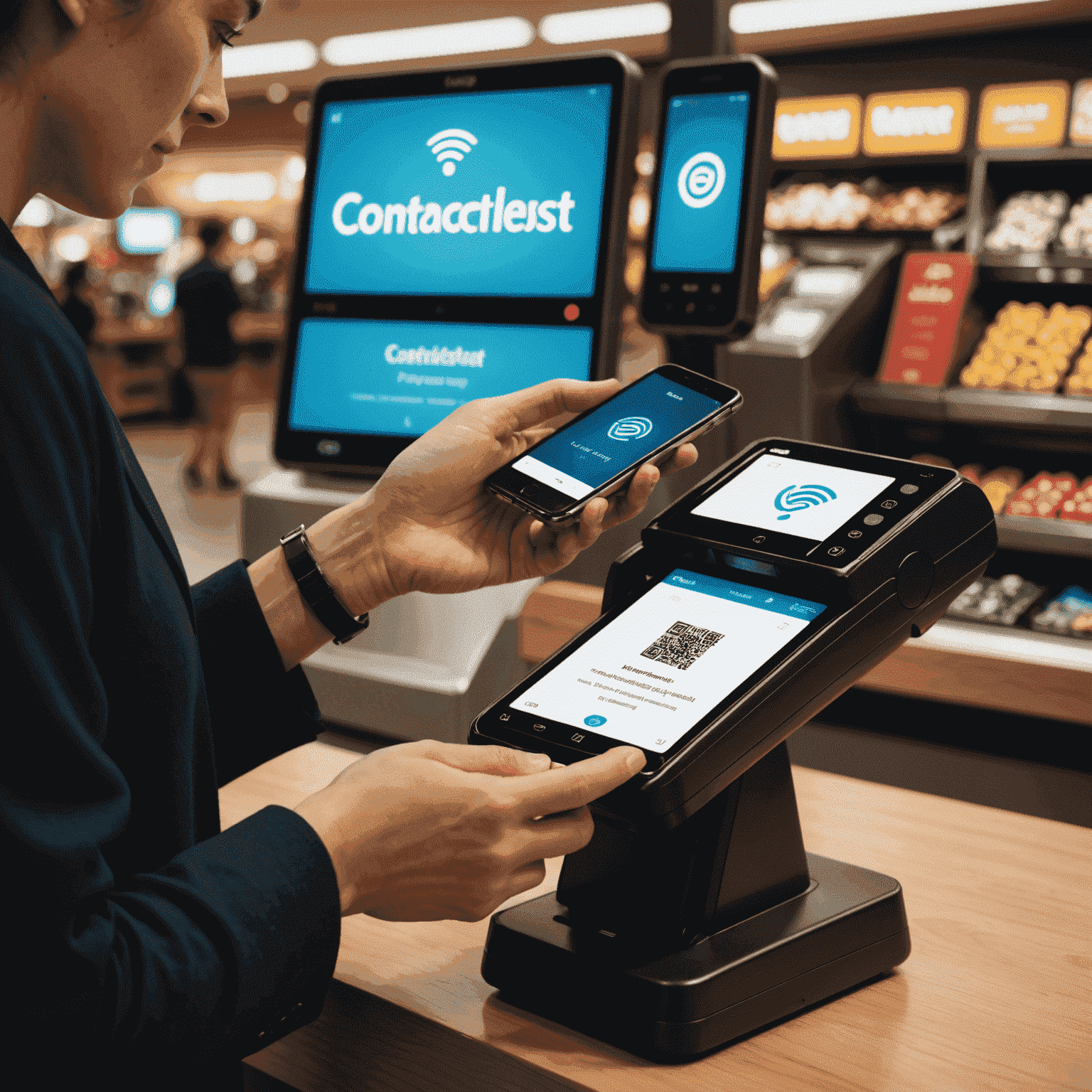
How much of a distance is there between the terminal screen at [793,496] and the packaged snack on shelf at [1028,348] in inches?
95.8

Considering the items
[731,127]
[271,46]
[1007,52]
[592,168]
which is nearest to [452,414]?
[592,168]

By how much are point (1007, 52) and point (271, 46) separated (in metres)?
4.57

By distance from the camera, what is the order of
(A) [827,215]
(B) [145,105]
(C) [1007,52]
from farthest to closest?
(C) [1007,52] → (A) [827,215] → (B) [145,105]

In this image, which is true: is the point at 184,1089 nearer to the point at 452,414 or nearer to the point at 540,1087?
the point at 540,1087

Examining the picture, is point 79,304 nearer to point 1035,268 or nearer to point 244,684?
point 1035,268

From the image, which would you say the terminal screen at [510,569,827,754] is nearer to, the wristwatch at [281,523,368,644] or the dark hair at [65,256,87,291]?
the wristwatch at [281,523,368,644]

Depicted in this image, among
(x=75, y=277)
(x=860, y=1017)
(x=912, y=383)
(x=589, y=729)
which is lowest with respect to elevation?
(x=75, y=277)

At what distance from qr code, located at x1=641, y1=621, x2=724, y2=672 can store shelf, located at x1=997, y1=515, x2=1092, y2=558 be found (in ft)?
6.83

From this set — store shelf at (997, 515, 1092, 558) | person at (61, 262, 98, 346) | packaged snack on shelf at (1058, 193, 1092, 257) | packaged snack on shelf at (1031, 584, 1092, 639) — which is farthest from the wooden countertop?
person at (61, 262, 98, 346)

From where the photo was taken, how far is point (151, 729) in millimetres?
719

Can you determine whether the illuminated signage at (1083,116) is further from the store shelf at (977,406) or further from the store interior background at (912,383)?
the store shelf at (977,406)

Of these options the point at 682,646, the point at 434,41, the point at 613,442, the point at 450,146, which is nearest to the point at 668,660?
the point at 682,646

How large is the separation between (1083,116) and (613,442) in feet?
10.5

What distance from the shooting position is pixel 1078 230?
128 inches
